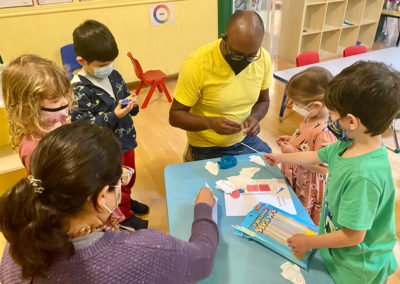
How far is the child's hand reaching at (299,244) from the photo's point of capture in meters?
1.11

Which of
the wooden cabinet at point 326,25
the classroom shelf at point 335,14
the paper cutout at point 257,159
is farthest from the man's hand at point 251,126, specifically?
the classroom shelf at point 335,14

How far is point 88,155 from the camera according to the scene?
2.54 ft

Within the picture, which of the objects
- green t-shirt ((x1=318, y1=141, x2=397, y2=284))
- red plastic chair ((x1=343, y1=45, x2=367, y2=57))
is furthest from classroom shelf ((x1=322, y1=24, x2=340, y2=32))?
green t-shirt ((x1=318, y1=141, x2=397, y2=284))

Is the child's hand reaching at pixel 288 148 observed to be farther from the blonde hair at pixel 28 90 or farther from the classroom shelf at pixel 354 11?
the classroom shelf at pixel 354 11

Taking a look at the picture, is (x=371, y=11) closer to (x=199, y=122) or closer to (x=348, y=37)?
(x=348, y=37)

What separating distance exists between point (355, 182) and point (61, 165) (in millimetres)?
873

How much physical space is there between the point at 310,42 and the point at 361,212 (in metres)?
5.73

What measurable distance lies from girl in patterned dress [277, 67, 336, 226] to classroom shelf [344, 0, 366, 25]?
5211 millimetres

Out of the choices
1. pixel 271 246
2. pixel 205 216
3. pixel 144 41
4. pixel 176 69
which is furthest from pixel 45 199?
pixel 176 69

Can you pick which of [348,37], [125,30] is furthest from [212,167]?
[348,37]

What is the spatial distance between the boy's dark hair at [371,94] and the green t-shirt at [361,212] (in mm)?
118

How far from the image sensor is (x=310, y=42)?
5.95 metres

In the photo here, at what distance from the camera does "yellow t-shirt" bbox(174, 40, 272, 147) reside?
181 centimetres

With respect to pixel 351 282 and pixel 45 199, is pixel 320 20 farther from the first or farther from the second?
pixel 45 199
